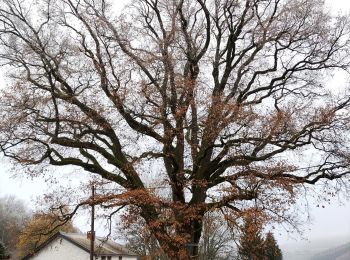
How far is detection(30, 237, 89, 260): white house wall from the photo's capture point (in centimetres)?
4531

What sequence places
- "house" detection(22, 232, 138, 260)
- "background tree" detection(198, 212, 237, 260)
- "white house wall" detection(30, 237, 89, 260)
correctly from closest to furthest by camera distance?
"house" detection(22, 232, 138, 260) < "white house wall" detection(30, 237, 89, 260) < "background tree" detection(198, 212, 237, 260)

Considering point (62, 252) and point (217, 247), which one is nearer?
point (62, 252)

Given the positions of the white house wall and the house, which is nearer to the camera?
the house

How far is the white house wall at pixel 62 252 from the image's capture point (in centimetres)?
4531

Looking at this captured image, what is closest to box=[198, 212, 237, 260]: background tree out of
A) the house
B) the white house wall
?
the house

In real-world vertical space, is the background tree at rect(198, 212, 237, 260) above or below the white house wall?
above

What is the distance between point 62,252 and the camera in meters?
46.2

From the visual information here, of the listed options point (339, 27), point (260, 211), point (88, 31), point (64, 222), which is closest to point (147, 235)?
point (64, 222)

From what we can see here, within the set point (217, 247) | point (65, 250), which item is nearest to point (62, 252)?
point (65, 250)

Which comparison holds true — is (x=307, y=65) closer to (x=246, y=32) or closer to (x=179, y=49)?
(x=246, y=32)

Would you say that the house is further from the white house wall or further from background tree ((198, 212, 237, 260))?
background tree ((198, 212, 237, 260))

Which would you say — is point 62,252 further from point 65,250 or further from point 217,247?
point 217,247

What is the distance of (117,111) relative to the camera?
19422 millimetres

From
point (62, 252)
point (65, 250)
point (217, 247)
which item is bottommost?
point (62, 252)
